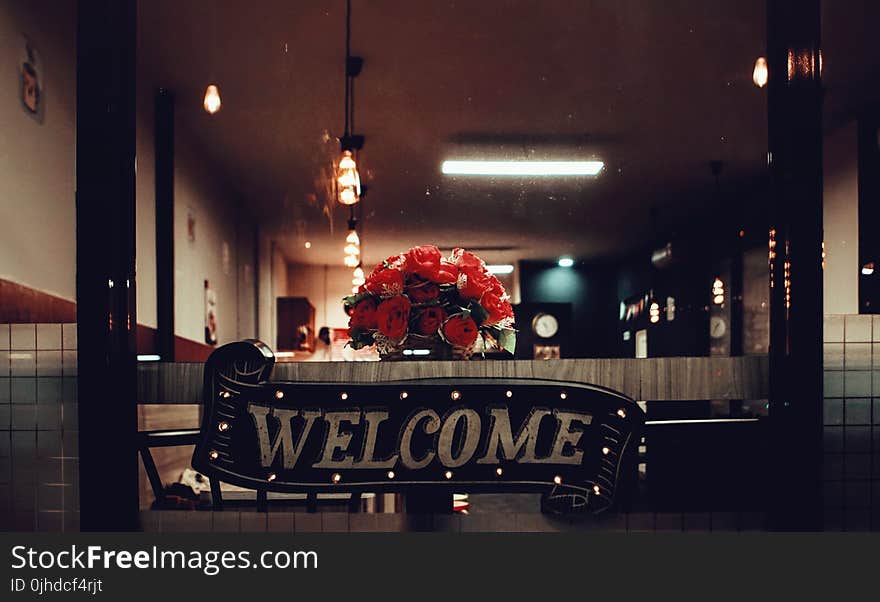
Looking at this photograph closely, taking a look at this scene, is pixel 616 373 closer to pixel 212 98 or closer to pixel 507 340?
pixel 507 340

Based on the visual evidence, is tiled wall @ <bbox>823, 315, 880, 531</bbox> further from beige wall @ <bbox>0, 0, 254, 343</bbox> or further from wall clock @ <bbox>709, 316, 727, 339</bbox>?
wall clock @ <bbox>709, 316, 727, 339</bbox>

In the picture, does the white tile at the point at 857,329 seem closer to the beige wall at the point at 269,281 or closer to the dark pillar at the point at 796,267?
the dark pillar at the point at 796,267

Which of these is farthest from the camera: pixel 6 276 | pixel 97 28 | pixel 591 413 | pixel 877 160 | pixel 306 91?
pixel 306 91

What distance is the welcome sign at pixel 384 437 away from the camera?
5.82 feet

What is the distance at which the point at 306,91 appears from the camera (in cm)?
394

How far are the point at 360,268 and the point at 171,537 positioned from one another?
9.68 feet

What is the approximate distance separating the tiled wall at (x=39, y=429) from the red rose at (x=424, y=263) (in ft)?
3.17

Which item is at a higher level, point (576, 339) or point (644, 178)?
point (644, 178)

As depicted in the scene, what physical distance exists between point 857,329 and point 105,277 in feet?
6.88

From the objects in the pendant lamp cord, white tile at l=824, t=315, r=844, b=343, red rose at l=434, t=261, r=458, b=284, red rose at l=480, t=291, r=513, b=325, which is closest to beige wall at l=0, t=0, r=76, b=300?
the pendant lamp cord

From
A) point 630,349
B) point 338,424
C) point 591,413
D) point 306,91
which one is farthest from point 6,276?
point 630,349

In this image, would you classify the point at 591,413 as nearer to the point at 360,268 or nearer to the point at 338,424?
the point at 338,424

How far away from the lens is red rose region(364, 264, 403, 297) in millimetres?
1936

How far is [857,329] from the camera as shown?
1.94 metres
